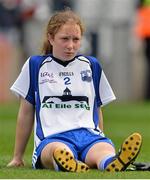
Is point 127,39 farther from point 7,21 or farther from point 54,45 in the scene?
point 54,45

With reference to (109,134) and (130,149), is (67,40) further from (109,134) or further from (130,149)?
(109,134)

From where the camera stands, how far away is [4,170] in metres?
9.62

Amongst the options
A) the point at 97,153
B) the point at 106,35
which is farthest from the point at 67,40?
the point at 106,35

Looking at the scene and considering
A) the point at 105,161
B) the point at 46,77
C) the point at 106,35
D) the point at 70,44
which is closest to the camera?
the point at 105,161

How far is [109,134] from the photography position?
16594mm

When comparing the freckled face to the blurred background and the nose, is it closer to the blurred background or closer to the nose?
the nose

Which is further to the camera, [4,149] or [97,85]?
[4,149]

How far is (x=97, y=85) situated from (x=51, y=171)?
107cm

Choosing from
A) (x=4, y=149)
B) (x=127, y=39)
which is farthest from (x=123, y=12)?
(x=4, y=149)

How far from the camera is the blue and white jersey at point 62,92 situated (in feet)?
32.4

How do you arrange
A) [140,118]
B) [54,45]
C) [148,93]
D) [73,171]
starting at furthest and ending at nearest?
[148,93], [140,118], [54,45], [73,171]

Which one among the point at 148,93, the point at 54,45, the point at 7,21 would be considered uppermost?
the point at 54,45

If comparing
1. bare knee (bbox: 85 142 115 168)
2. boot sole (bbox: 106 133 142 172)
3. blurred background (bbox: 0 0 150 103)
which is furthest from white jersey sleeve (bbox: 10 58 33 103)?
blurred background (bbox: 0 0 150 103)

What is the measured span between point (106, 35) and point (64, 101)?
20.9m
